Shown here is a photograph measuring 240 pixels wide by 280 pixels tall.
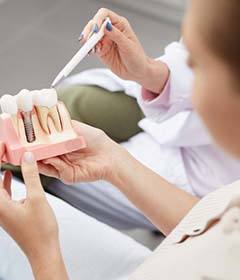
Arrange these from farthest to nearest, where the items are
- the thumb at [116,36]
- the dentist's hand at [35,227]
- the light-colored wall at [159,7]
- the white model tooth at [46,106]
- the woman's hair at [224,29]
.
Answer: the light-colored wall at [159,7] < the thumb at [116,36] < the white model tooth at [46,106] < the dentist's hand at [35,227] < the woman's hair at [224,29]

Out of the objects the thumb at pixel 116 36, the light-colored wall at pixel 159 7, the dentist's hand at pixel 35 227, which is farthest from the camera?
the light-colored wall at pixel 159 7

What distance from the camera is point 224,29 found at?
41cm

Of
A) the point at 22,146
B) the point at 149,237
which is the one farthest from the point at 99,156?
the point at 149,237

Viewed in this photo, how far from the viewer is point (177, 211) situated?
0.93 metres

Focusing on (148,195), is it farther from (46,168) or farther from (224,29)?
(224,29)

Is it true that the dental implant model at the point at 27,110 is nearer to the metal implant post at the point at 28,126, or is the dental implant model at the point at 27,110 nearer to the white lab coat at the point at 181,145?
the metal implant post at the point at 28,126

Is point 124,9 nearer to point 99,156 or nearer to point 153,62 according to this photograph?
point 153,62

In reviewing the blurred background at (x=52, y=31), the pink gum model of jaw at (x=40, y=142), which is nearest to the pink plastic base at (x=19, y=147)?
the pink gum model of jaw at (x=40, y=142)

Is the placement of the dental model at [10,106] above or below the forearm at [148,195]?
above

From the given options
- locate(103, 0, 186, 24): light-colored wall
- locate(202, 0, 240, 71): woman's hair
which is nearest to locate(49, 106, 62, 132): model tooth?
locate(202, 0, 240, 71): woman's hair

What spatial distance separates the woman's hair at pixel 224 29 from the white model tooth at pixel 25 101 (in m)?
0.43

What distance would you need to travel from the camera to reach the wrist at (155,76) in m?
1.04

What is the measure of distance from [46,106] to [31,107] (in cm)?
2

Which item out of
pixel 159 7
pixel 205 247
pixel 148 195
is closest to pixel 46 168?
pixel 148 195
